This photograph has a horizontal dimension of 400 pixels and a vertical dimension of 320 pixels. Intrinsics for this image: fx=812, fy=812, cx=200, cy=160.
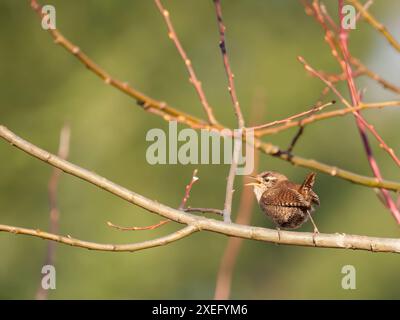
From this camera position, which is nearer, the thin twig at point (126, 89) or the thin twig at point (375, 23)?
the thin twig at point (126, 89)

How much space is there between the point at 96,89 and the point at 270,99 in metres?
5.19

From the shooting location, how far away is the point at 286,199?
18.5 feet

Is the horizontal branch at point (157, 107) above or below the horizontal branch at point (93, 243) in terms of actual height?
above

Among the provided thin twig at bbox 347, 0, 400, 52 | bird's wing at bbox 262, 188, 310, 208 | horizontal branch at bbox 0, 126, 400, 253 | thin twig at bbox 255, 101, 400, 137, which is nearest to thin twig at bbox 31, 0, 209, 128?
thin twig at bbox 255, 101, 400, 137

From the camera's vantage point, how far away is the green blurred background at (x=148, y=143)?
21203mm

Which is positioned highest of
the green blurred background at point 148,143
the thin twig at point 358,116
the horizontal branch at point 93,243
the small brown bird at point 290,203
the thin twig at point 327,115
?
the green blurred background at point 148,143

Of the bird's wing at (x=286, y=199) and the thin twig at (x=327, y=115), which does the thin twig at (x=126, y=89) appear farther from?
the bird's wing at (x=286, y=199)

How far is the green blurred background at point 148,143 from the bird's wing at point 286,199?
13816 mm

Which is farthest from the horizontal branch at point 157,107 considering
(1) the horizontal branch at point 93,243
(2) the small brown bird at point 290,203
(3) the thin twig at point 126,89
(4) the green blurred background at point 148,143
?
(4) the green blurred background at point 148,143

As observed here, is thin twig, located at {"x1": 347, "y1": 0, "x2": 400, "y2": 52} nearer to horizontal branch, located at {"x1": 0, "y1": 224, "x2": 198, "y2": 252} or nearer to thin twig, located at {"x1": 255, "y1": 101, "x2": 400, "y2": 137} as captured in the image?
thin twig, located at {"x1": 255, "y1": 101, "x2": 400, "y2": 137}

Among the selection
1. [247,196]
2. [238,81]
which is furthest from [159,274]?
[247,196]

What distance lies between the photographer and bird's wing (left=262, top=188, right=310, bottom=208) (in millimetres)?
5562

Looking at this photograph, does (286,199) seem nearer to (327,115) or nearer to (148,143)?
(327,115)

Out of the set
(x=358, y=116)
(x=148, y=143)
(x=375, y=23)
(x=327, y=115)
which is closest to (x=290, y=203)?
(x=358, y=116)
